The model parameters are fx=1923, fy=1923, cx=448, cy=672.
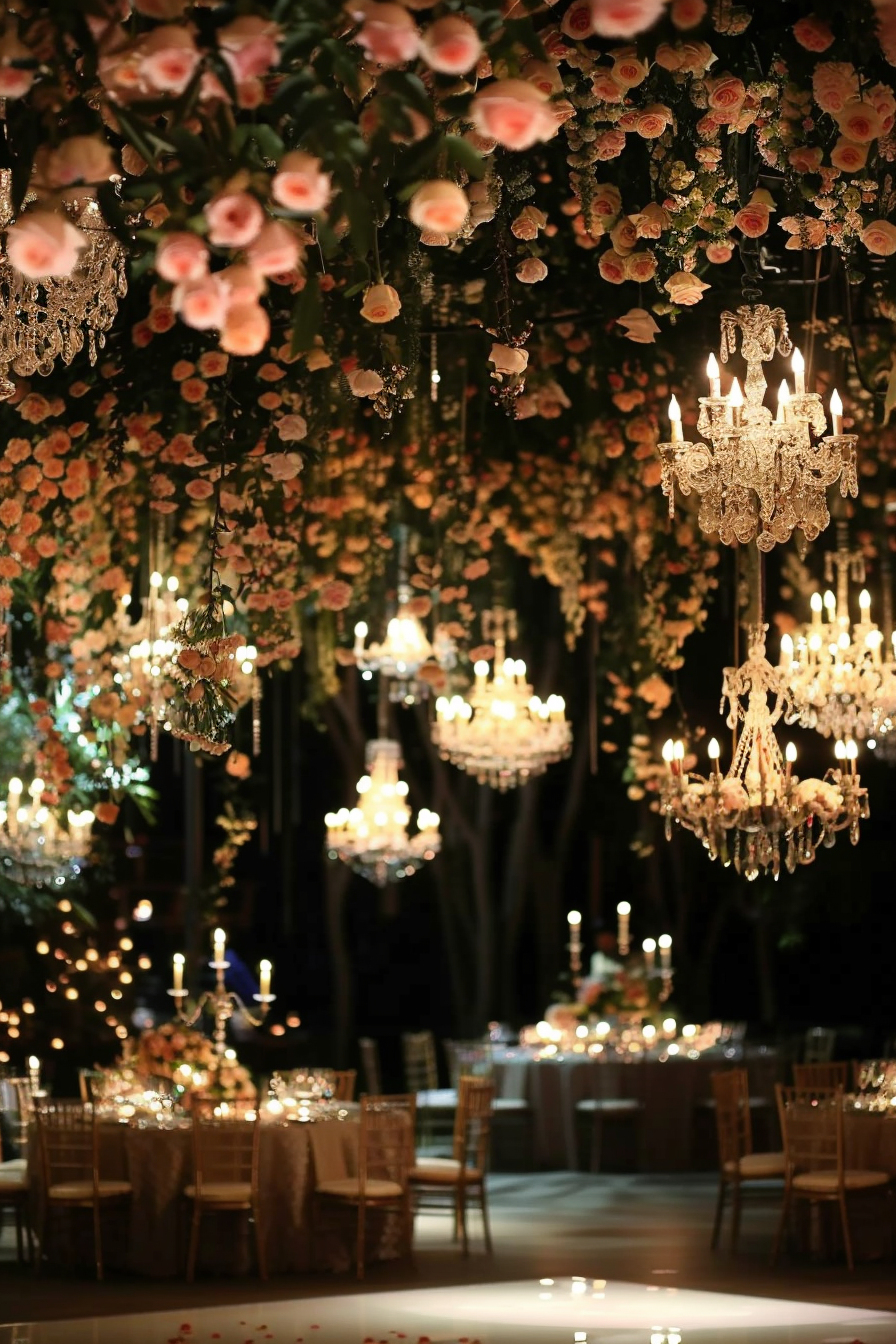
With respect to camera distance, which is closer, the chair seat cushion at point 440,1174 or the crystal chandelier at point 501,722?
the chair seat cushion at point 440,1174

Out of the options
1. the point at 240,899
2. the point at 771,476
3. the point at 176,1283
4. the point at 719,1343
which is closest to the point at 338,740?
the point at 240,899

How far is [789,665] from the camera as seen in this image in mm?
8383

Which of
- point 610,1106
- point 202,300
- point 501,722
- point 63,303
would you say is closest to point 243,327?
point 202,300

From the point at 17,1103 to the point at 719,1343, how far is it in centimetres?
445

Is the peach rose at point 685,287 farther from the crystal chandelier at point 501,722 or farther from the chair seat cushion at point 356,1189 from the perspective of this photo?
the crystal chandelier at point 501,722

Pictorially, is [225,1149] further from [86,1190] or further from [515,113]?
[515,113]

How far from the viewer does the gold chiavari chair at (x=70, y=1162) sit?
8422mm

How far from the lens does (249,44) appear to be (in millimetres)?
2236

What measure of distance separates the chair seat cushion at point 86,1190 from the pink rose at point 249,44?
6.94 m

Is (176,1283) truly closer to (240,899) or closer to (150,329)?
(150,329)

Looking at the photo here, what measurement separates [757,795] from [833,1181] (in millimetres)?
2404

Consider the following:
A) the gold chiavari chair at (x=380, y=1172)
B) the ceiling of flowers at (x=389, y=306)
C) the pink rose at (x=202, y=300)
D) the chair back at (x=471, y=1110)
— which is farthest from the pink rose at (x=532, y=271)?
the chair back at (x=471, y=1110)

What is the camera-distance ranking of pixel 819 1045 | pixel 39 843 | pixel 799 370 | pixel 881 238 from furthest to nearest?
pixel 819 1045 → pixel 39 843 → pixel 799 370 → pixel 881 238

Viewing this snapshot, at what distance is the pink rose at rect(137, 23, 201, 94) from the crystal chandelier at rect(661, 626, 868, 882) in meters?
4.99
